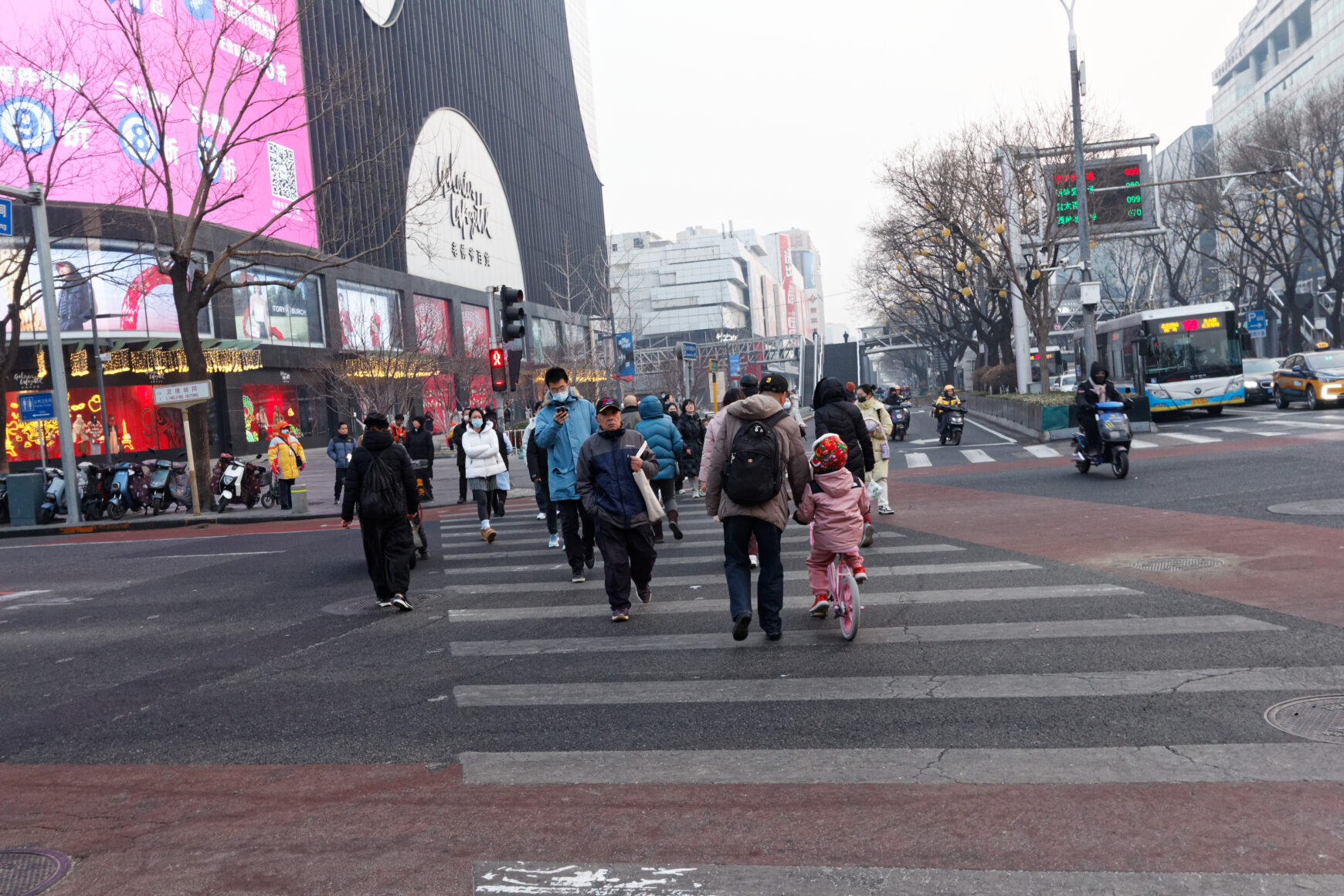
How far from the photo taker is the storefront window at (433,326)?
191 ft

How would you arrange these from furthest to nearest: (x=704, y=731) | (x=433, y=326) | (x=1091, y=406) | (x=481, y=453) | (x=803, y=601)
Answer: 1. (x=433, y=326)
2. (x=1091, y=406)
3. (x=481, y=453)
4. (x=803, y=601)
5. (x=704, y=731)

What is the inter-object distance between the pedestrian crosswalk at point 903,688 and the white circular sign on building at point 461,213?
175 feet

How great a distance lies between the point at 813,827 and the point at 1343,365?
31418 millimetres

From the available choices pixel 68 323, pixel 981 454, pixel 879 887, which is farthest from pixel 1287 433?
pixel 68 323

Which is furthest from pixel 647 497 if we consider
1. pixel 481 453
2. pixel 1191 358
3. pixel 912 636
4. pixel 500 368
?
pixel 1191 358

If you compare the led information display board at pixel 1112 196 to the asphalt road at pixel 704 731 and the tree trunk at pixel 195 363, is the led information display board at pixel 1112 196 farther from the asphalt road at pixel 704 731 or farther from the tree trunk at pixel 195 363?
the asphalt road at pixel 704 731

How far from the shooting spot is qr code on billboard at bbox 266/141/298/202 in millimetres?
47500

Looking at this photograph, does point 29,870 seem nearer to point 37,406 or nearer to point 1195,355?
point 37,406

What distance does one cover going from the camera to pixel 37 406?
23781mm

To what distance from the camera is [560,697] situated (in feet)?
21.5

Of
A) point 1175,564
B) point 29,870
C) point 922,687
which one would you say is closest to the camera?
point 29,870

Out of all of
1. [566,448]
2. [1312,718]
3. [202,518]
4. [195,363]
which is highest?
[195,363]

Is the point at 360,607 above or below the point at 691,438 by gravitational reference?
below

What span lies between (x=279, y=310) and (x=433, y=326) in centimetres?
→ 1052
